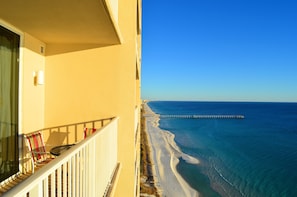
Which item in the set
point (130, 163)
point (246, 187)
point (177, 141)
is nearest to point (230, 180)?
point (246, 187)

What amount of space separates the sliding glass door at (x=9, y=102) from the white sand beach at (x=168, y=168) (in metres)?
13.1

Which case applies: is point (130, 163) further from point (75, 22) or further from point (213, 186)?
point (213, 186)

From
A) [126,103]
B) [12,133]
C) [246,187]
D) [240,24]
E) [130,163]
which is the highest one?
[240,24]

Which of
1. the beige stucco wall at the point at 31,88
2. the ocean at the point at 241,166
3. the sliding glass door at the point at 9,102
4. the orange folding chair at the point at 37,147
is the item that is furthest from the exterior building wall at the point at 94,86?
the ocean at the point at 241,166

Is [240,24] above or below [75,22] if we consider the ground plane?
above

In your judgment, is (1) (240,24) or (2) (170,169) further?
(1) (240,24)

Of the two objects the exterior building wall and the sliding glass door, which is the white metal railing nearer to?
the exterior building wall

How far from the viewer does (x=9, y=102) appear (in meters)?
3.59

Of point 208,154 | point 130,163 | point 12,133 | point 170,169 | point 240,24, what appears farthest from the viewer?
point 240,24

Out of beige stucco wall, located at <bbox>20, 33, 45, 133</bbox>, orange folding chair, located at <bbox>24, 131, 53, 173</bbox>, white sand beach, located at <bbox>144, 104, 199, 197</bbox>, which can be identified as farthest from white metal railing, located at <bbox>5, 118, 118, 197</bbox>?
white sand beach, located at <bbox>144, 104, 199, 197</bbox>

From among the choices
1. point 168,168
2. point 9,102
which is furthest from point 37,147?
point 168,168

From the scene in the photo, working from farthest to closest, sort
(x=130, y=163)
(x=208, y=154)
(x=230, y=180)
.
A: (x=208, y=154), (x=230, y=180), (x=130, y=163)

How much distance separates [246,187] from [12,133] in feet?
59.1

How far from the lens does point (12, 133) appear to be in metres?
3.66
